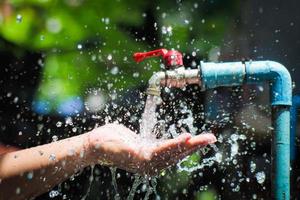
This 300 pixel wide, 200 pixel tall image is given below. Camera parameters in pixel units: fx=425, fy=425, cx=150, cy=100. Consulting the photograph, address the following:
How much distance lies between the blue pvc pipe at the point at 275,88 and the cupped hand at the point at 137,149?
6.3 inches

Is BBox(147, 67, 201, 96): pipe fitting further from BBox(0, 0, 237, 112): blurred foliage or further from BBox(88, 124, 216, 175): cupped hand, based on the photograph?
BBox(0, 0, 237, 112): blurred foliage

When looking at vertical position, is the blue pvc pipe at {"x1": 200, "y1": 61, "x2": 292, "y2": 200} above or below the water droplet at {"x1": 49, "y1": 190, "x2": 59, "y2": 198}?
above

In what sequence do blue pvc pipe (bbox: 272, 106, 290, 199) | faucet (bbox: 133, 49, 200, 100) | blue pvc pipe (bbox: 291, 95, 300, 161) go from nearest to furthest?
blue pvc pipe (bbox: 272, 106, 290, 199)
faucet (bbox: 133, 49, 200, 100)
blue pvc pipe (bbox: 291, 95, 300, 161)

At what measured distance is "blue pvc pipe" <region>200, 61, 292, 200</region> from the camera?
109cm

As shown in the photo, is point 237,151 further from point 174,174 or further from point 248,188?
point 174,174

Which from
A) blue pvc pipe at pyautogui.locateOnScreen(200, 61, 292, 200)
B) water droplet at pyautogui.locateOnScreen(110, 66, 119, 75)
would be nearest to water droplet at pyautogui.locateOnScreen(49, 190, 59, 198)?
water droplet at pyautogui.locateOnScreen(110, 66, 119, 75)

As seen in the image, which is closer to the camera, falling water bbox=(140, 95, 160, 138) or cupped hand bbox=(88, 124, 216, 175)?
cupped hand bbox=(88, 124, 216, 175)

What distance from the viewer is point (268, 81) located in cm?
117

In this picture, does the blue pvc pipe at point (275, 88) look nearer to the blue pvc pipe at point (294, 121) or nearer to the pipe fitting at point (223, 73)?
the pipe fitting at point (223, 73)

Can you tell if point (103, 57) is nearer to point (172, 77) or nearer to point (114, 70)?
point (114, 70)

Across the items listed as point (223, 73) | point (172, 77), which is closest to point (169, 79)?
point (172, 77)

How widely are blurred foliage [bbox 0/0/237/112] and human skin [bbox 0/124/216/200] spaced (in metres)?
1.33

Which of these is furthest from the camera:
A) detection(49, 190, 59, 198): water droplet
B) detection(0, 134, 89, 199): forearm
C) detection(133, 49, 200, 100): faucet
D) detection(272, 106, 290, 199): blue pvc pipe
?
detection(49, 190, 59, 198): water droplet

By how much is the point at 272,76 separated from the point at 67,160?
0.67 meters
